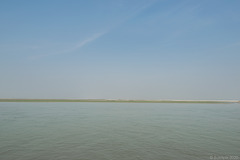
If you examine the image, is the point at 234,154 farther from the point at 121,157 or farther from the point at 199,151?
the point at 121,157

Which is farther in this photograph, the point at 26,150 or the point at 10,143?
the point at 10,143

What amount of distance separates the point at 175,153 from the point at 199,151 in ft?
6.91

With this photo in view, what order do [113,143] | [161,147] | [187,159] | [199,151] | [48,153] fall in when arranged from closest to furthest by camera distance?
[187,159] < [48,153] < [199,151] < [161,147] < [113,143]

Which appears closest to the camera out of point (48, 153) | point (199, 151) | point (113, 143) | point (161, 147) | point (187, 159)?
point (187, 159)

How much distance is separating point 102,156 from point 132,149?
2739 mm

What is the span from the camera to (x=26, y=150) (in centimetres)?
1221

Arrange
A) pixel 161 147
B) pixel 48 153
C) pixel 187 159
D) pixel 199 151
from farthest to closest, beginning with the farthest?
pixel 161 147
pixel 199 151
pixel 48 153
pixel 187 159

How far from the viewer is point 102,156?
11.1 m

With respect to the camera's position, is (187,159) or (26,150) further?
(26,150)

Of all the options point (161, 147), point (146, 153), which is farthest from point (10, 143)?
point (161, 147)

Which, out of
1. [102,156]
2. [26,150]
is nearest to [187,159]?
[102,156]

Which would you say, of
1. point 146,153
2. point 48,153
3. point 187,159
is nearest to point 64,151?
point 48,153

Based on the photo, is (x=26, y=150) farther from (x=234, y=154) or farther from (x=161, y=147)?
(x=234, y=154)

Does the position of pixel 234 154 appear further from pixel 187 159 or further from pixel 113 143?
pixel 113 143
